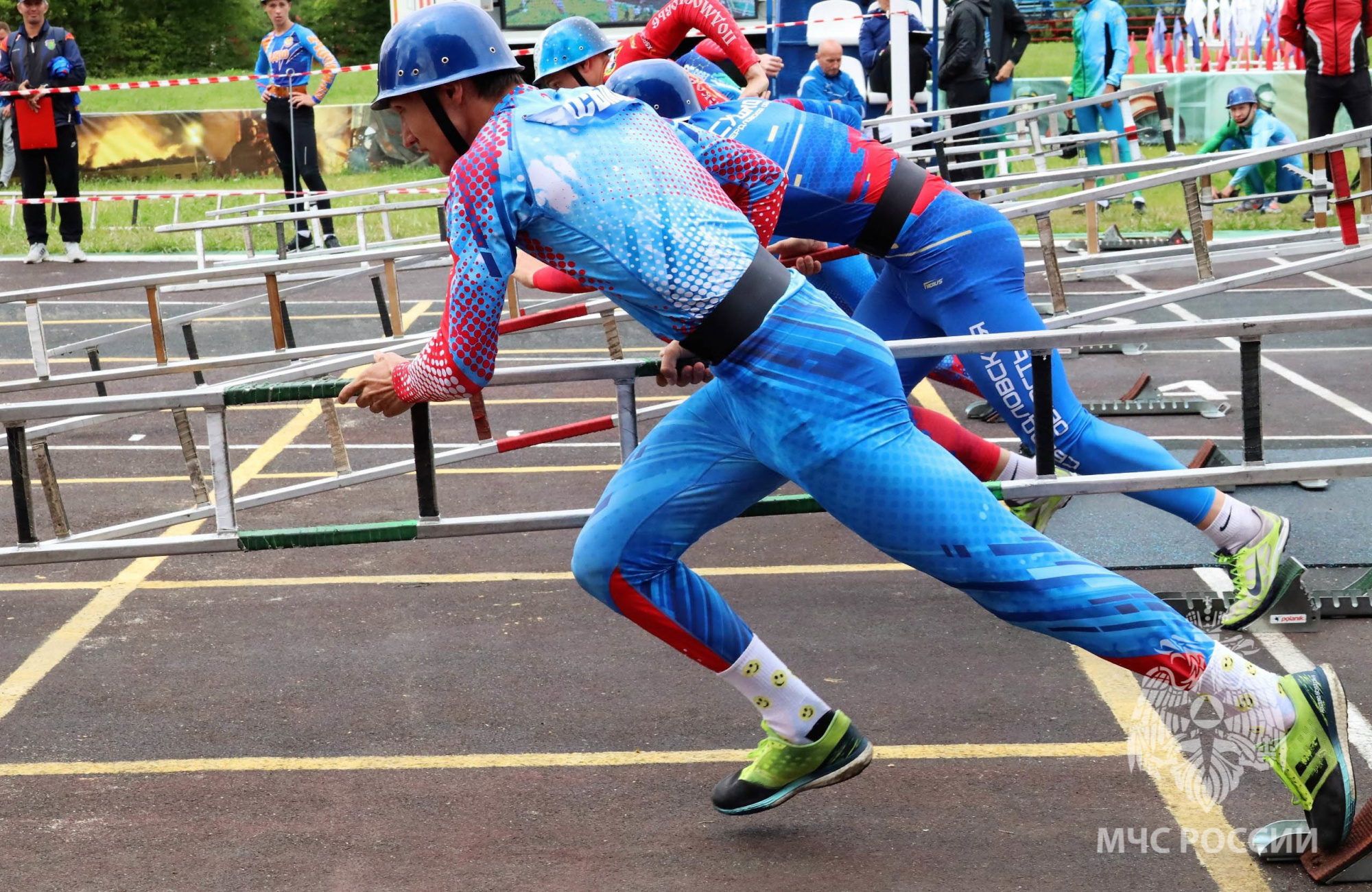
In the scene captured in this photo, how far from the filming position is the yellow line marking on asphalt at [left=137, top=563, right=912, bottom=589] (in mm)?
5750

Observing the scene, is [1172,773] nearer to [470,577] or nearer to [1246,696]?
[1246,696]

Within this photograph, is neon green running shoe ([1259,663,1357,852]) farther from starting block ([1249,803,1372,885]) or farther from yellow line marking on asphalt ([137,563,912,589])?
yellow line marking on asphalt ([137,563,912,589])

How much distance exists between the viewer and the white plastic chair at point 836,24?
1744 cm

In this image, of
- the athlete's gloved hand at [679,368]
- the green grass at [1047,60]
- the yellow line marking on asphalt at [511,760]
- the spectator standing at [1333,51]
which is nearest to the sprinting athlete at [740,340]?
the athlete's gloved hand at [679,368]

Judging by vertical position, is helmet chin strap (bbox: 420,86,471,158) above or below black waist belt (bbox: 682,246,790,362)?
above

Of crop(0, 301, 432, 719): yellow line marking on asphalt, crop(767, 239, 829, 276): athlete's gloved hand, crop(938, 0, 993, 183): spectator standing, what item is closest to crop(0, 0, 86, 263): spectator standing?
crop(938, 0, 993, 183): spectator standing

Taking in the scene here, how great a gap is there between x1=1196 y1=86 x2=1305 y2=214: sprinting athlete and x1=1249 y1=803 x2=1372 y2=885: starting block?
11.4m

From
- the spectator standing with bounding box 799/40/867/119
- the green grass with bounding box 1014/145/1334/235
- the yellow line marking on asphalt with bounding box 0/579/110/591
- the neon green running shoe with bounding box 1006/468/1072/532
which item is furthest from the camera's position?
the green grass with bounding box 1014/145/1334/235

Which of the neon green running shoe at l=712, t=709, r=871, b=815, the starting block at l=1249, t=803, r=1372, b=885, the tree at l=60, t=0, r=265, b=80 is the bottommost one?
the starting block at l=1249, t=803, r=1372, b=885

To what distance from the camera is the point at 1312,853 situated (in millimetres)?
3324

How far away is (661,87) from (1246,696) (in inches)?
97.3

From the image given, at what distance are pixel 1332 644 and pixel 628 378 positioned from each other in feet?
8.15

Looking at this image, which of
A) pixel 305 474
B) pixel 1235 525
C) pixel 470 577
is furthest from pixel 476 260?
pixel 305 474

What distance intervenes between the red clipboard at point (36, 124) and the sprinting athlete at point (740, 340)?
1396 cm
